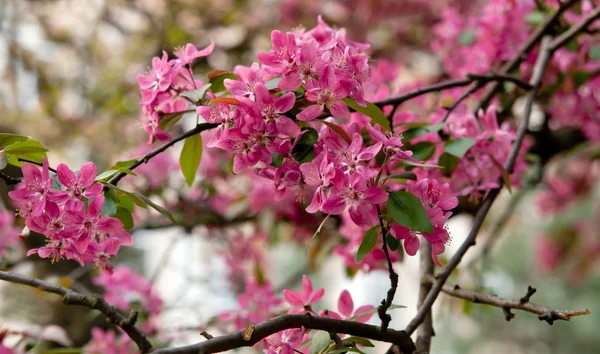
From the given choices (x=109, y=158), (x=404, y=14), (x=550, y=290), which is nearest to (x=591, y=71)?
(x=404, y=14)

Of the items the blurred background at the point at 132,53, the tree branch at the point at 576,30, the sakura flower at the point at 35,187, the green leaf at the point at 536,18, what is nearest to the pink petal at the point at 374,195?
the sakura flower at the point at 35,187

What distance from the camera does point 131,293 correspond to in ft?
4.38

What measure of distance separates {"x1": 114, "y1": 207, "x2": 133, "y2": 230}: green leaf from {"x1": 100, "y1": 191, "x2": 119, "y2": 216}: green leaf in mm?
34

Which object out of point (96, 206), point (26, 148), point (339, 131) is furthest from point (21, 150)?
point (339, 131)

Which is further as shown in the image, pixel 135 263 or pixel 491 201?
pixel 135 263

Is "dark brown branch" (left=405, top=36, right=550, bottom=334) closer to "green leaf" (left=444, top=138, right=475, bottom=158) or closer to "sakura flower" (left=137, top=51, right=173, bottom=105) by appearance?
"green leaf" (left=444, top=138, right=475, bottom=158)

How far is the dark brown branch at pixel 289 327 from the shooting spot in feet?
1.73

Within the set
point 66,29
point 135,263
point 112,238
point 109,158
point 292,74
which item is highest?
point 66,29

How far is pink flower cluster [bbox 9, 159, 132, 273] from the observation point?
22.3 inches

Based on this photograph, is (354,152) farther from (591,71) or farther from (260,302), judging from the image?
(591,71)

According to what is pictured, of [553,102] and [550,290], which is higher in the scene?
[550,290]

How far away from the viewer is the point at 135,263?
2398mm

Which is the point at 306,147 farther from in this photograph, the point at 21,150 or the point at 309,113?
the point at 21,150

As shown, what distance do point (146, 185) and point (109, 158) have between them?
758mm
